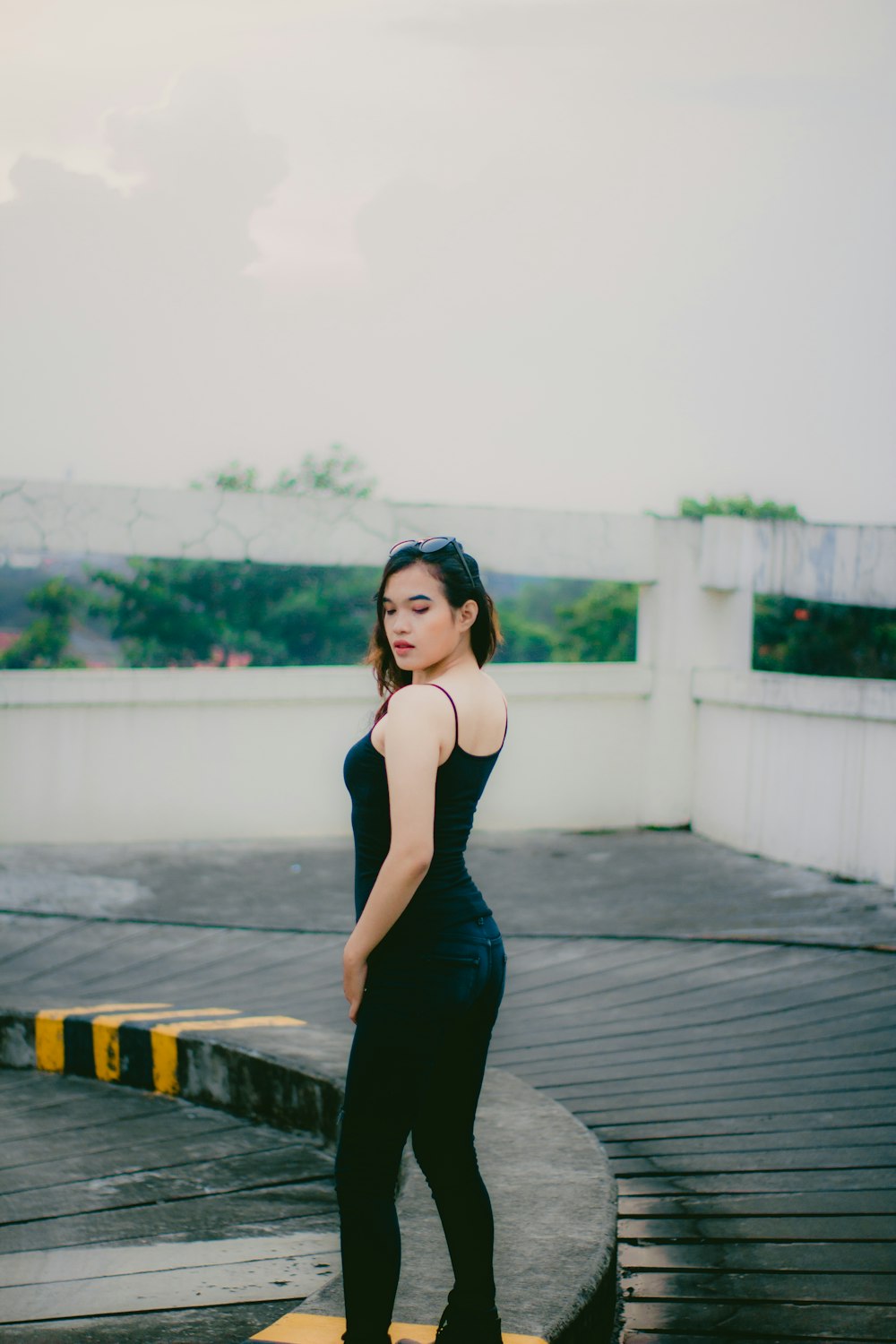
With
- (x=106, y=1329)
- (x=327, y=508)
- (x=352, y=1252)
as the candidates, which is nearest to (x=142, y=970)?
(x=106, y=1329)

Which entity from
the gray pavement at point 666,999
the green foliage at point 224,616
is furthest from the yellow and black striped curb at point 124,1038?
the green foliage at point 224,616

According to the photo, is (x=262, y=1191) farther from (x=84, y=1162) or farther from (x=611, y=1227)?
(x=611, y=1227)

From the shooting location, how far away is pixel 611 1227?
2.61 m

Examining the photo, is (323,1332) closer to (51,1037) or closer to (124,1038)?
(124,1038)

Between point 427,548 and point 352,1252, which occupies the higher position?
point 427,548

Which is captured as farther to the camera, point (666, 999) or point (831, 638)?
point (831, 638)

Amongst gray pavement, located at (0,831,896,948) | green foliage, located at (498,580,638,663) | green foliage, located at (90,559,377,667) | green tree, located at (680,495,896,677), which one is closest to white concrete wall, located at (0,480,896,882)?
gray pavement, located at (0,831,896,948)

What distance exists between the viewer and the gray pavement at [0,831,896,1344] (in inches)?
108

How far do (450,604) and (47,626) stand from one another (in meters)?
26.6

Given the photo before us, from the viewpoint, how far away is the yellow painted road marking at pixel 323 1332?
2.14m

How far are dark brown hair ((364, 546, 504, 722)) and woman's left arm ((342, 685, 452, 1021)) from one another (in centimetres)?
10

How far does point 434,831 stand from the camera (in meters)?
2.05

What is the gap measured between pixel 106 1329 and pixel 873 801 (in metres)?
6.23

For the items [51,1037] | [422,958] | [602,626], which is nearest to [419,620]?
[422,958]
